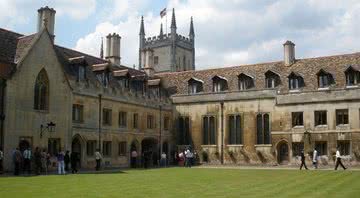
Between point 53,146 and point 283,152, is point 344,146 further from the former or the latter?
point 53,146

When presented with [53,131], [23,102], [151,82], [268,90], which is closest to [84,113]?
[53,131]

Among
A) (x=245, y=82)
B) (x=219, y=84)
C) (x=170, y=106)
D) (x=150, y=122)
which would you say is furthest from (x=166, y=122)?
(x=245, y=82)

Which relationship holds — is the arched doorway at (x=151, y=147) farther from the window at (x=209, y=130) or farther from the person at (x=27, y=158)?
the person at (x=27, y=158)

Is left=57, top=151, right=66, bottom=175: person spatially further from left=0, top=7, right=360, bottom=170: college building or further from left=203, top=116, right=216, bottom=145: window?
left=203, top=116, right=216, bottom=145: window

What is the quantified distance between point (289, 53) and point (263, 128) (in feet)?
23.8

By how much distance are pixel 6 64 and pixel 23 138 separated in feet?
14.5

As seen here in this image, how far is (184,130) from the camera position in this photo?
44219 millimetres

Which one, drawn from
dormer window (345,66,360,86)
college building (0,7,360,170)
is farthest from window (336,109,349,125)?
dormer window (345,66,360,86)

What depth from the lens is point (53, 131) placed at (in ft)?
100

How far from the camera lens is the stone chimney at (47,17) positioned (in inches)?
1317

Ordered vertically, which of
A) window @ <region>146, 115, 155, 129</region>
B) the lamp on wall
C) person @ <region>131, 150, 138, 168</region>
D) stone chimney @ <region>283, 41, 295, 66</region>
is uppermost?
stone chimney @ <region>283, 41, 295, 66</region>

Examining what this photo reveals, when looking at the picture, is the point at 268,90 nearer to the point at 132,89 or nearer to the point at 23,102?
the point at 132,89

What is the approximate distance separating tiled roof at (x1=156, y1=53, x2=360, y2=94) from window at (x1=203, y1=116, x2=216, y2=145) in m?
2.78

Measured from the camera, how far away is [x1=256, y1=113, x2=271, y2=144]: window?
40.3 metres
